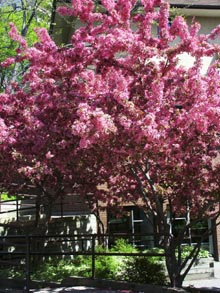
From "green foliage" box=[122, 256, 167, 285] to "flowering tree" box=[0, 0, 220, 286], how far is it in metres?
0.72

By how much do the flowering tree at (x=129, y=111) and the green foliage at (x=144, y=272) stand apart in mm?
715

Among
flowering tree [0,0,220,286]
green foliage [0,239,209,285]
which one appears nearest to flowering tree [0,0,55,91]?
green foliage [0,239,209,285]

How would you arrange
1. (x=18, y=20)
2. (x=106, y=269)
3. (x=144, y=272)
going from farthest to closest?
(x=18, y=20), (x=106, y=269), (x=144, y=272)

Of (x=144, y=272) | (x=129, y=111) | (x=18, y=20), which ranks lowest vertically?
(x=144, y=272)

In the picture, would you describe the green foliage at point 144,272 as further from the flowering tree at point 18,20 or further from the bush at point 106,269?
the flowering tree at point 18,20

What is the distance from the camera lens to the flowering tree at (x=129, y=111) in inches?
247

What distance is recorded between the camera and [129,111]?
6.13 meters

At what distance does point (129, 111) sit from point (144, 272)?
3.71 meters

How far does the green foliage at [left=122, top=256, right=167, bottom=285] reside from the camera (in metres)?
8.26

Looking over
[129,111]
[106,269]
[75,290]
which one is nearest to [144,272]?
[106,269]

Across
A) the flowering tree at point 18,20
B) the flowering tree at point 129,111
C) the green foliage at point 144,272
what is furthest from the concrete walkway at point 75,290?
the flowering tree at point 18,20

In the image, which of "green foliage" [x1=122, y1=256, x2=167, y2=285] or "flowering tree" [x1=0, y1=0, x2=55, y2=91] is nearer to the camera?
"green foliage" [x1=122, y1=256, x2=167, y2=285]

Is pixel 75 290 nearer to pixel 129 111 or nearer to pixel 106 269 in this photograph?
pixel 106 269

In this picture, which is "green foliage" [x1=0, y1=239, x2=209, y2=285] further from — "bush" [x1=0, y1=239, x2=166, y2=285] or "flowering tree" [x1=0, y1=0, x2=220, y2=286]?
"flowering tree" [x1=0, y1=0, x2=220, y2=286]
